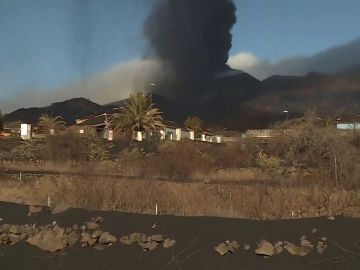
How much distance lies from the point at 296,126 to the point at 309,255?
57.2 feet

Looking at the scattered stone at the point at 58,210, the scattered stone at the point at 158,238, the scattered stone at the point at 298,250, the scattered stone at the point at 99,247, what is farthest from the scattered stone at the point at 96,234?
the scattered stone at the point at 298,250

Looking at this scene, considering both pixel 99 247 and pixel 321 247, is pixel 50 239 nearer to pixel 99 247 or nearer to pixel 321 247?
pixel 99 247

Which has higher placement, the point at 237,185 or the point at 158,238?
the point at 237,185

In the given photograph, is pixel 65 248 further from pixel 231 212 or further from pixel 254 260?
pixel 231 212

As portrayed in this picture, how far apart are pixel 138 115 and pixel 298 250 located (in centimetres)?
6739

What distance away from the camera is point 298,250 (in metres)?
9.20

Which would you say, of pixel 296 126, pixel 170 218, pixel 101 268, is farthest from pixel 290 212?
pixel 296 126

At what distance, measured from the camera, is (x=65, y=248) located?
409 inches

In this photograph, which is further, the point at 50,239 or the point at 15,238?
the point at 15,238

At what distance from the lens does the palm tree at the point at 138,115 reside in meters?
76.4

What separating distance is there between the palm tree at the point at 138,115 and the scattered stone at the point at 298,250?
220 feet

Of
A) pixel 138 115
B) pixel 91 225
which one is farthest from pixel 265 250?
pixel 138 115

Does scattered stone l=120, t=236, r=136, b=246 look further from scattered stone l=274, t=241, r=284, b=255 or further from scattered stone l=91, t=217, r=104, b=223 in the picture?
scattered stone l=274, t=241, r=284, b=255

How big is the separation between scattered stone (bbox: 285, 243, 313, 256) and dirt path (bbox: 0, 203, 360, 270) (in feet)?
0.29
